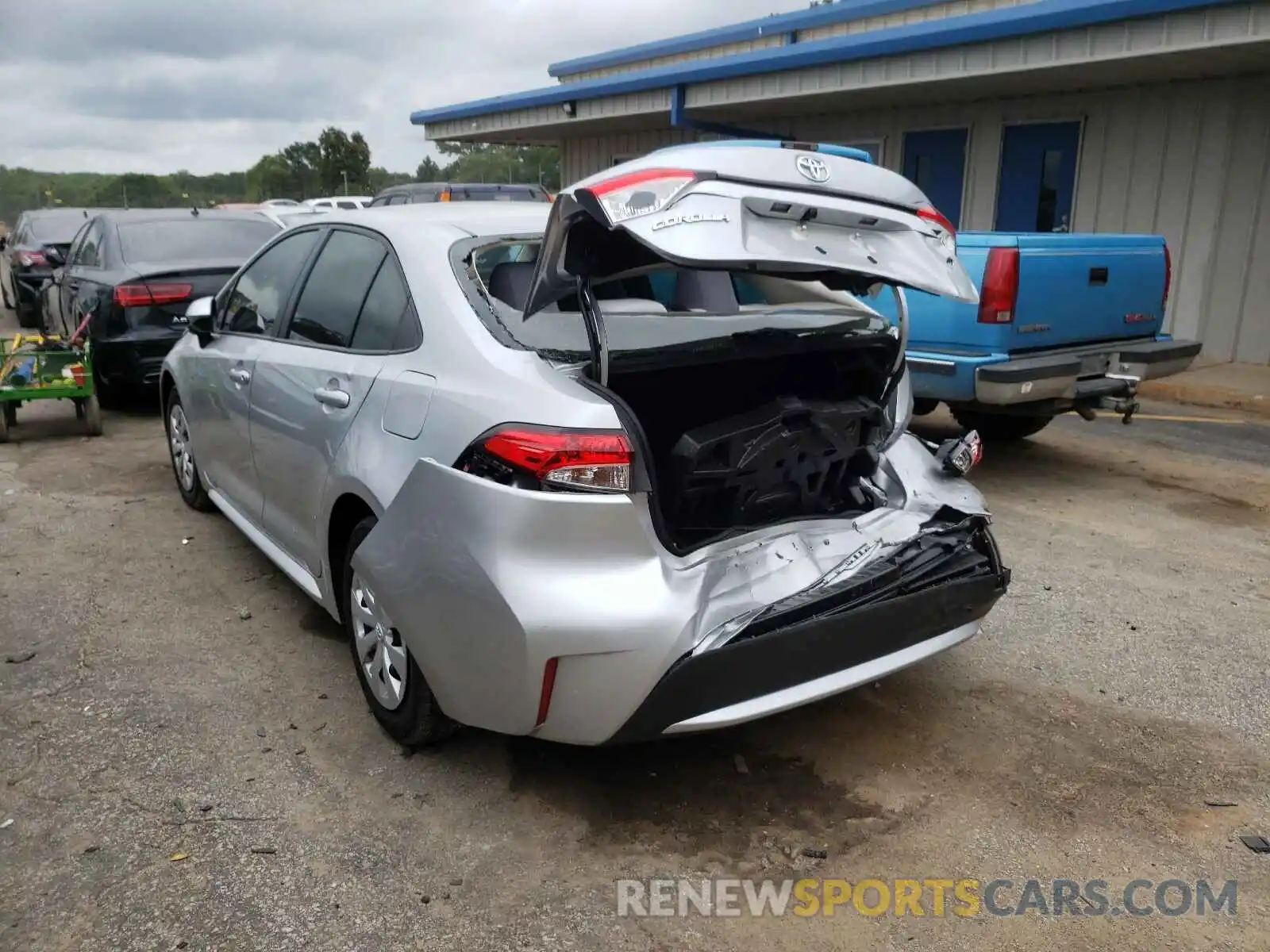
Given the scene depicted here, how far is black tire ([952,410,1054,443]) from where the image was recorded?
7.25m

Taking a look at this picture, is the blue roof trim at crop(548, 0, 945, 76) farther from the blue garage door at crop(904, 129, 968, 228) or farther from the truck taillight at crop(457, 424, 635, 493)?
the truck taillight at crop(457, 424, 635, 493)

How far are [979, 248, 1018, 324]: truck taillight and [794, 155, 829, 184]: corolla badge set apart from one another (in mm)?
3103

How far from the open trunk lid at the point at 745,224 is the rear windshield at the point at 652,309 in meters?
0.23

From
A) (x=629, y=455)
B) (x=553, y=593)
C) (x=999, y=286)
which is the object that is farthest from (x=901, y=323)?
(x=999, y=286)

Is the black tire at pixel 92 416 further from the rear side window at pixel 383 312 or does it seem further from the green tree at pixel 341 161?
the green tree at pixel 341 161

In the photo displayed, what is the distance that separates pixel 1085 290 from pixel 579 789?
182 inches

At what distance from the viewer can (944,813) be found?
298 cm

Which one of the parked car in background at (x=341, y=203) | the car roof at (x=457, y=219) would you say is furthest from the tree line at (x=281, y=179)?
the car roof at (x=457, y=219)

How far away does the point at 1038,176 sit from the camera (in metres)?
11.7

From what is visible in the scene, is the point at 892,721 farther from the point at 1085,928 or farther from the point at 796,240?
the point at 796,240

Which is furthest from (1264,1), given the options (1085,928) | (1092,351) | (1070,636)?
(1085,928)

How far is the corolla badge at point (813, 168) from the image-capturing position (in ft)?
9.34

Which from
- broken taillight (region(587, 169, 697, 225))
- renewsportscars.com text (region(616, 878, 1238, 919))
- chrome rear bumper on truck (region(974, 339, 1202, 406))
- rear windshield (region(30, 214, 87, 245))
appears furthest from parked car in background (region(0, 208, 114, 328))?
renewsportscars.com text (region(616, 878, 1238, 919))

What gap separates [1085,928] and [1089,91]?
10752 millimetres
